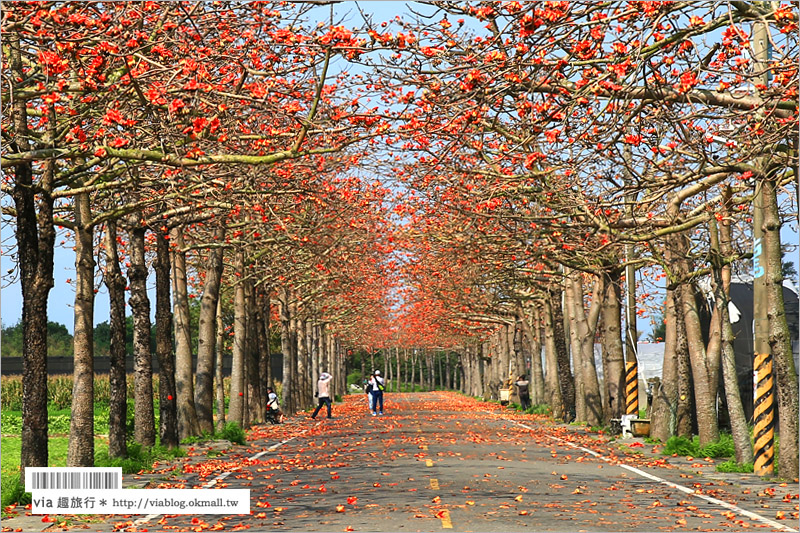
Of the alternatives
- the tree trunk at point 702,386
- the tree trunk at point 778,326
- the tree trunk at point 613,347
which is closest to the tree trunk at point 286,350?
the tree trunk at point 613,347

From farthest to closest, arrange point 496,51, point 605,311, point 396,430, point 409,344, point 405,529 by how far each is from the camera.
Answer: point 409,344 < point 396,430 < point 605,311 < point 496,51 < point 405,529

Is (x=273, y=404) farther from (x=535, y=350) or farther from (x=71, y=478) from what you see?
(x=71, y=478)

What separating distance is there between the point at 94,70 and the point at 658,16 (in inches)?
236

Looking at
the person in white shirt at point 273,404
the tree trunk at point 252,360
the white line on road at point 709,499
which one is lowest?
the white line on road at point 709,499

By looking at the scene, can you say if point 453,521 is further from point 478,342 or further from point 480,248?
point 478,342

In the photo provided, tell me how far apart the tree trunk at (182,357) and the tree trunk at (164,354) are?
1.58 metres

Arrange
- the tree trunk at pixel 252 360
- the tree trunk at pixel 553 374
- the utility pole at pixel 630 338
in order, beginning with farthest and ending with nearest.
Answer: the tree trunk at pixel 553 374
the tree trunk at pixel 252 360
the utility pole at pixel 630 338

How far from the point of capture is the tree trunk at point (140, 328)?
71.9 ft

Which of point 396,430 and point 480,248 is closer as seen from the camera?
point 480,248

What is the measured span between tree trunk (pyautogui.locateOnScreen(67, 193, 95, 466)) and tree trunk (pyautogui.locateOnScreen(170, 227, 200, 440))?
7795 millimetres

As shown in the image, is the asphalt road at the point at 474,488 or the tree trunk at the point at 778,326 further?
the tree trunk at the point at 778,326

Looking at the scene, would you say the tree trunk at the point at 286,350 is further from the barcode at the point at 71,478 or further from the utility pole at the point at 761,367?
the barcode at the point at 71,478

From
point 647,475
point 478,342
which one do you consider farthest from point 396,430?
point 478,342

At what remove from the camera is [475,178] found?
920 inches
